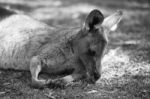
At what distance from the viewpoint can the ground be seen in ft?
13.6

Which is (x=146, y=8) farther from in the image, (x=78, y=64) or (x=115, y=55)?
(x=78, y=64)

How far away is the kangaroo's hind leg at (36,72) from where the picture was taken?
431 cm

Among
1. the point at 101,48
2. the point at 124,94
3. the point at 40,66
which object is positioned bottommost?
the point at 124,94

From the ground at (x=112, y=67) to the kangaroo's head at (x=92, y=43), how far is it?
273mm

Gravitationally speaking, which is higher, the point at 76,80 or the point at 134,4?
the point at 134,4

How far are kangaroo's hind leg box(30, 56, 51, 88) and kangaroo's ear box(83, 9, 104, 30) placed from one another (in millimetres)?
816

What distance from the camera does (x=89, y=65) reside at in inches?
174

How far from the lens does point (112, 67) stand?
5.39 meters

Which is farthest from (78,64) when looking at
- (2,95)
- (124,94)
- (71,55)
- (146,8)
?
(146,8)

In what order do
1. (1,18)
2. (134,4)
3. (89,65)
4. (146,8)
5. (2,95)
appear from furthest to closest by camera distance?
(134,4), (146,8), (1,18), (89,65), (2,95)

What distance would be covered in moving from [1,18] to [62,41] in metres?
1.49

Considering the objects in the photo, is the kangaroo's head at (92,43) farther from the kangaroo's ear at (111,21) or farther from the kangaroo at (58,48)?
the kangaroo's ear at (111,21)

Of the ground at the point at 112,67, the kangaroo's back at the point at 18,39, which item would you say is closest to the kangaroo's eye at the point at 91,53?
the ground at the point at 112,67

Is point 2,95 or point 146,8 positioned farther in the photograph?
point 146,8
